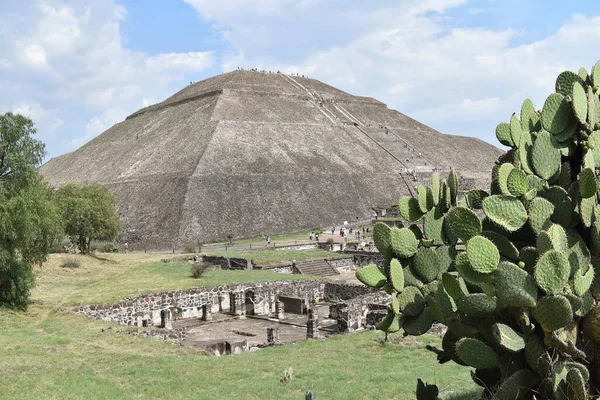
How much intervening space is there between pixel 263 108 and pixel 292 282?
65.4 metres

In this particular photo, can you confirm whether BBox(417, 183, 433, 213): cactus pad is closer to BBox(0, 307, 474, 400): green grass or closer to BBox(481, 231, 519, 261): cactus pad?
BBox(481, 231, 519, 261): cactus pad

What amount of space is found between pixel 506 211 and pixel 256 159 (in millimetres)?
65258

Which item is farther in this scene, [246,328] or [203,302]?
[203,302]

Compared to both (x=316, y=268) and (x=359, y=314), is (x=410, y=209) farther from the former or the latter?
(x=316, y=268)

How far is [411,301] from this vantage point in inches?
277

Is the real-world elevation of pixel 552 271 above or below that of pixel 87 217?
below

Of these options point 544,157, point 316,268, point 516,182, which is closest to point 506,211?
point 516,182

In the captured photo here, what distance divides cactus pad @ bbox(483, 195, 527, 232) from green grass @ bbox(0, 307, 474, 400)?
13.4 feet

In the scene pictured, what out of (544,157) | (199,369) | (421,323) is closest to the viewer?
(544,157)

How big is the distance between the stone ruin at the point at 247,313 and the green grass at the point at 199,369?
7.92ft

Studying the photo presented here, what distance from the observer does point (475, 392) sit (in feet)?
25.6

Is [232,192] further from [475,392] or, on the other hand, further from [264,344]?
[475,392]

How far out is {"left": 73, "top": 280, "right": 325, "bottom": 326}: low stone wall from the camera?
23425 mm

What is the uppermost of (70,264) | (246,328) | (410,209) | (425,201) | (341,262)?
(425,201)
